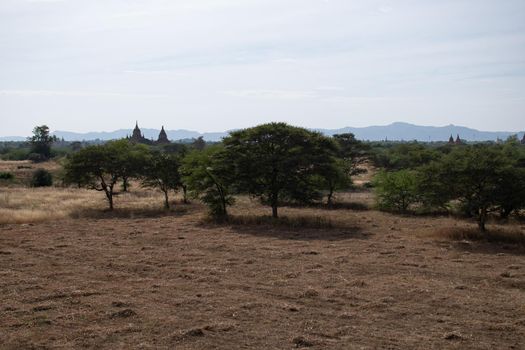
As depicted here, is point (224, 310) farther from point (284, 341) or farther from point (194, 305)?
point (284, 341)

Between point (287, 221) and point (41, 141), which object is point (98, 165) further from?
point (41, 141)

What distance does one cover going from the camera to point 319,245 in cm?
2066

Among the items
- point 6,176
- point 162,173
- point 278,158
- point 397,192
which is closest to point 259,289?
point 278,158

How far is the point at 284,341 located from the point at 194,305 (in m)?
3.28

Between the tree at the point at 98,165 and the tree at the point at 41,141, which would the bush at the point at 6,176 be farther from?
the tree at the point at 41,141

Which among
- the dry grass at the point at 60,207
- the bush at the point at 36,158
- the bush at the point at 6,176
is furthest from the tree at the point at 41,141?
the dry grass at the point at 60,207

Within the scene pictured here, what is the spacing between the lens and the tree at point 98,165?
3403 cm

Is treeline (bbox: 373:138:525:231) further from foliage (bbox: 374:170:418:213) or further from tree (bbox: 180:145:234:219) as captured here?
tree (bbox: 180:145:234:219)

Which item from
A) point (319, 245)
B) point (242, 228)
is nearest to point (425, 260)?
point (319, 245)

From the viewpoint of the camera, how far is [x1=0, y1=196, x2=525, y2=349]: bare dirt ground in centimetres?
973

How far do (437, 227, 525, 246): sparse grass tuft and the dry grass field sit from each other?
21cm

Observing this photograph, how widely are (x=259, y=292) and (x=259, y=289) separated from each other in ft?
0.92

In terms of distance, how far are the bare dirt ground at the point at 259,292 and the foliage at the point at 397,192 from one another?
997 centimetres

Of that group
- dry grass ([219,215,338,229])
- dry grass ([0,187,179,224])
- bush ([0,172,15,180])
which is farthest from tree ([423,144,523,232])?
bush ([0,172,15,180])
